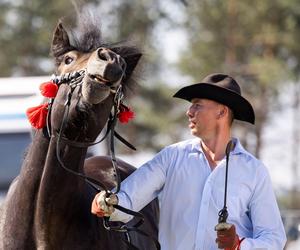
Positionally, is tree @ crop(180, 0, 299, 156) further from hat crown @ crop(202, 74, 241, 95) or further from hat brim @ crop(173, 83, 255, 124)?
hat brim @ crop(173, 83, 255, 124)

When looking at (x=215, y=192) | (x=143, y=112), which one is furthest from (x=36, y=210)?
(x=143, y=112)

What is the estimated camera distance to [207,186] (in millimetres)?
5641

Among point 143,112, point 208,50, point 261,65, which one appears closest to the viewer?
point 261,65

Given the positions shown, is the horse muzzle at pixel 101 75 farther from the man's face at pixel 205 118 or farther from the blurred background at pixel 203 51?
the blurred background at pixel 203 51

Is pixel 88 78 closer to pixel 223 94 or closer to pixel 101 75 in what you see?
pixel 101 75

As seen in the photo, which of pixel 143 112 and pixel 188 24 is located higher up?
pixel 188 24

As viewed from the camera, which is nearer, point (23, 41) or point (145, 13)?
point (145, 13)

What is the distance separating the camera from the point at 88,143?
217 inches

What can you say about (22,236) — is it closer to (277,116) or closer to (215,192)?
(215,192)

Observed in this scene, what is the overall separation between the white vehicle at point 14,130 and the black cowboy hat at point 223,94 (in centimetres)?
549

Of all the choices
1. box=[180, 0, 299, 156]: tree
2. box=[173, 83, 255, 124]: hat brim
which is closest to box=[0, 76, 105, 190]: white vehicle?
box=[173, 83, 255, 124]: hat brim

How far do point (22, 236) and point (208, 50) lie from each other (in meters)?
20.7

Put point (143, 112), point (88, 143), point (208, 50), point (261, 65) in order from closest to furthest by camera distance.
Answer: point (88, 143) → point (261, 65) → point (208, 50) → point (143, 112)

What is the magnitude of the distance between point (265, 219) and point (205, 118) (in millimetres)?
686
